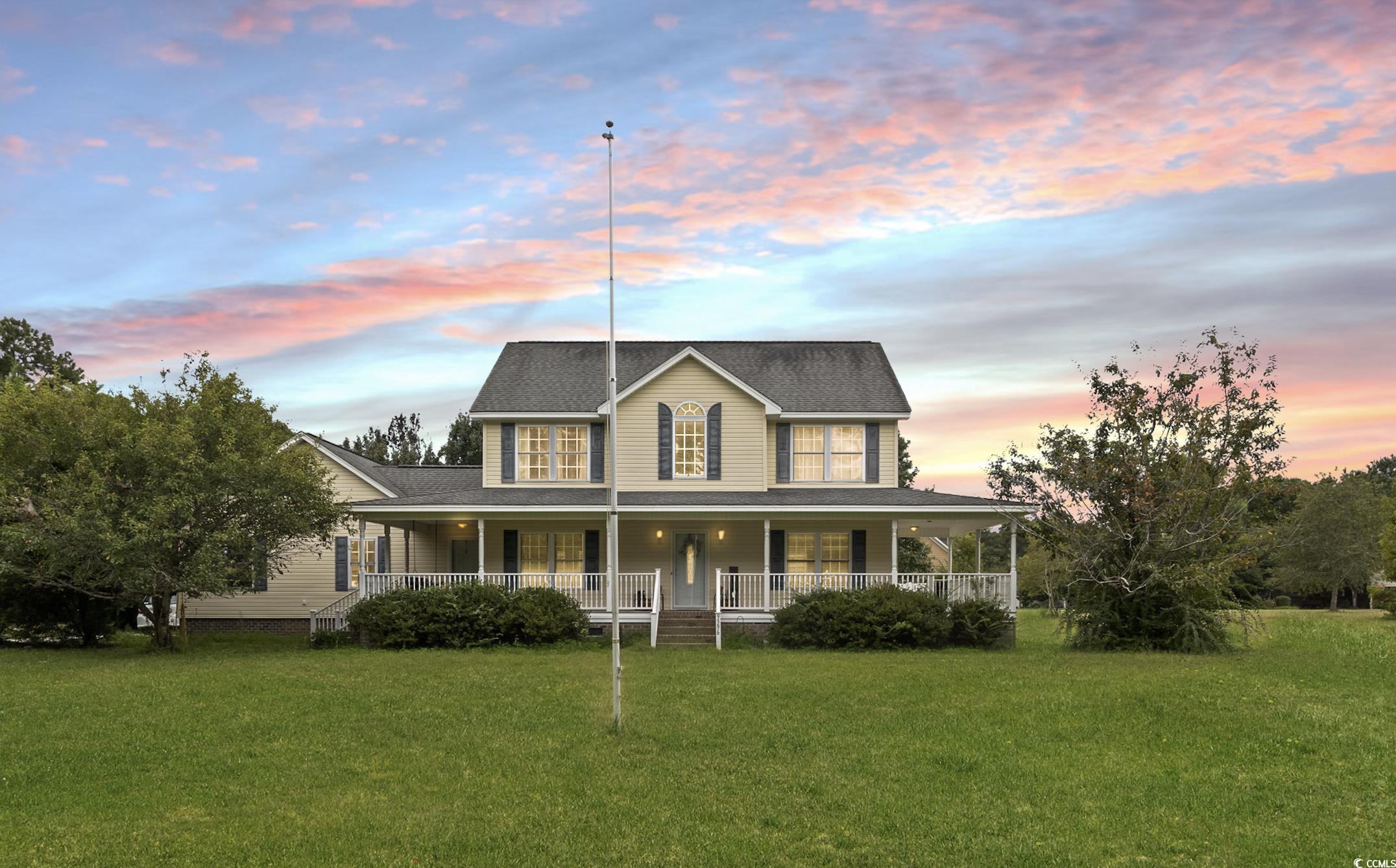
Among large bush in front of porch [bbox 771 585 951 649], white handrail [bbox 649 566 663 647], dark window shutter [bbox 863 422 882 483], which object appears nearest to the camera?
large bush in front of porch [bbox 771 585 951 649]

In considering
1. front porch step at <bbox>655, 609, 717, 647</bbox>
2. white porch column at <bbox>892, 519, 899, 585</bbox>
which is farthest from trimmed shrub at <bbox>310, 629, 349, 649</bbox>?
white porch column at <bbox>892, 519, 899, 585</bbox>

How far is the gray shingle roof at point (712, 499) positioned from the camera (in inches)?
956

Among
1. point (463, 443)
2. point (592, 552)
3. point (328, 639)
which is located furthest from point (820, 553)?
point (463, 443)

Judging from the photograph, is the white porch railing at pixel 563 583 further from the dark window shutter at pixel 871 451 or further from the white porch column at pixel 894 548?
the dark window shutter at pixel 871 451

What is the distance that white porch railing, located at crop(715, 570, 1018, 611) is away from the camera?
78.4 feet

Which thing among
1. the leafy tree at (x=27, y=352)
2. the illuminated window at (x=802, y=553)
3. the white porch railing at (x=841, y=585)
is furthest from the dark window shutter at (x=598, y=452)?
the leafy tree at (x=27, y=352)

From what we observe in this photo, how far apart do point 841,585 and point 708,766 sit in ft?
46.0

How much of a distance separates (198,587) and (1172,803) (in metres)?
18.8

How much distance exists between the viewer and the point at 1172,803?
32.1ft

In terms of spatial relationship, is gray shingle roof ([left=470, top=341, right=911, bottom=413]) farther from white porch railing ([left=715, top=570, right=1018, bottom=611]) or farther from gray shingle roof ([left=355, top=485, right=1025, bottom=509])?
white porch railing ([left=715, top=570, right=1018, bottom=611])

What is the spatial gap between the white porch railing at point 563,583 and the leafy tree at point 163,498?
212cm

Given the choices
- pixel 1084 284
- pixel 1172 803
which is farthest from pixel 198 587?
pixel 1084 284

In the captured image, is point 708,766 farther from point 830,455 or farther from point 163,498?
point 830,455

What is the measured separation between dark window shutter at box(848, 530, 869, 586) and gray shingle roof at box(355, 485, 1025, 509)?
1.22 m
